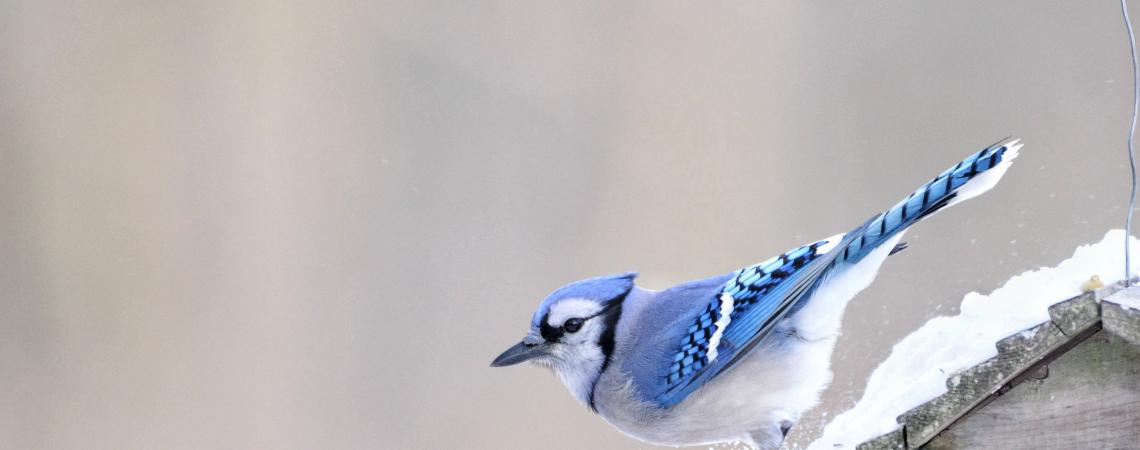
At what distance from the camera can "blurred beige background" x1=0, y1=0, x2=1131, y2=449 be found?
1.45m

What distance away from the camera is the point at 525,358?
1.05 m

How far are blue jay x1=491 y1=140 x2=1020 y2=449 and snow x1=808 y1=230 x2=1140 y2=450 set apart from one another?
3.1 inches

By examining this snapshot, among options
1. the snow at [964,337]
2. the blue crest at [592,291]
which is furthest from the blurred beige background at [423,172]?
the snow at [964,337]

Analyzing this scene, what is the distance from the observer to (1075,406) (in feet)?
2.61

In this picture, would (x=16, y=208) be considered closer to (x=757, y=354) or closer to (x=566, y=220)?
(x=566, y=220)

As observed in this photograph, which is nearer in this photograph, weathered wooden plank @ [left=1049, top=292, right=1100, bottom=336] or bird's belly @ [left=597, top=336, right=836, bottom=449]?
weathered wooden plank @ [left=1049, top=292, right=1100, bottom=336]

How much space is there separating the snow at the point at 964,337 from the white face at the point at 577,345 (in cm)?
24

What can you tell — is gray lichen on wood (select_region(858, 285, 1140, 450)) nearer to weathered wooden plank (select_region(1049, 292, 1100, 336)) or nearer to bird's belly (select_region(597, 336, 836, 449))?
weathered wooden plank (select_region(1049, 292, 1100, 336))

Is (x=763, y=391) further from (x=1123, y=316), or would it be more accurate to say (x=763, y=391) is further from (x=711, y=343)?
(x=1123, y=316)

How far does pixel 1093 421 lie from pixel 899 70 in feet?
2.63

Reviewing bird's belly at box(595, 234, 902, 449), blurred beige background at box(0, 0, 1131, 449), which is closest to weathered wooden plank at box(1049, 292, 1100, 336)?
bird's belly at box(595, 234, 902, 449)

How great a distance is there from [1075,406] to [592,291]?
0.46 metres

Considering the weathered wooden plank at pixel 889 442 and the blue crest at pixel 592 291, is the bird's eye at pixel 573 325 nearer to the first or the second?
the blue crest at pixel 592 291

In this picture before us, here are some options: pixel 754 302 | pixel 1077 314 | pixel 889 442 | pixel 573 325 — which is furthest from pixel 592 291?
pixel 1077 314
